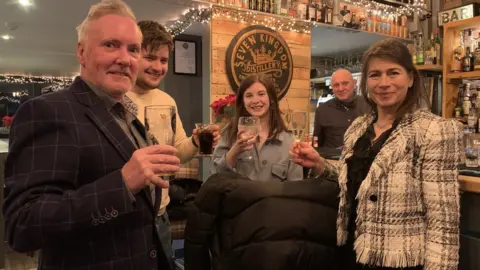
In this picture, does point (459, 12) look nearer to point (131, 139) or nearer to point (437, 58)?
point (437, 58)

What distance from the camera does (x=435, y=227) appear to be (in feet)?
3.89

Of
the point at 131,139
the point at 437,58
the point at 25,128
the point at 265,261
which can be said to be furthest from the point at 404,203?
the point at 437,58

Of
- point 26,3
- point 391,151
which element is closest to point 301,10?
point 26,3

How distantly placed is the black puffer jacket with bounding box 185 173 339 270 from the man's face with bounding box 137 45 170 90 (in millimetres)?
736

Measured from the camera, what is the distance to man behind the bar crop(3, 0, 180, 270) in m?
0.87

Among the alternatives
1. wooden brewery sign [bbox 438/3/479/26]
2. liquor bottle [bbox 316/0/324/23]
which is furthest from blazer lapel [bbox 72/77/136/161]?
wooden brewery sign [bbox 438/3/479/26]

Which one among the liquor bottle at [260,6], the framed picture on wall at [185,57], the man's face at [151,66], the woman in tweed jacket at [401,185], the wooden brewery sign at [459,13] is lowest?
the woman in tweed jacket at [401,185]

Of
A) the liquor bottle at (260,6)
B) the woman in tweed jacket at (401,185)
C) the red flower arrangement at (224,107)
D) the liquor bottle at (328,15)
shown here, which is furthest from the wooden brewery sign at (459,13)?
the woman in tweed jacket at (401,185)

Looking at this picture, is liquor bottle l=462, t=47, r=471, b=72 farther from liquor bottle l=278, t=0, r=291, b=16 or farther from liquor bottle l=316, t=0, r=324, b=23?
liquor bottle l=278, t=0, r=291, b=16

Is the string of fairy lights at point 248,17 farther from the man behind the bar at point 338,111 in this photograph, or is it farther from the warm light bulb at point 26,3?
the warm light bulb at point 26,3

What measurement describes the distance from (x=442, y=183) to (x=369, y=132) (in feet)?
1.13

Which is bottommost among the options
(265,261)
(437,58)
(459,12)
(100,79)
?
(265,261)

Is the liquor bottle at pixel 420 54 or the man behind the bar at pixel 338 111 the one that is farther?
the liquor bottle at pixel 420 54

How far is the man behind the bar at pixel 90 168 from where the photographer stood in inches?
34.1
